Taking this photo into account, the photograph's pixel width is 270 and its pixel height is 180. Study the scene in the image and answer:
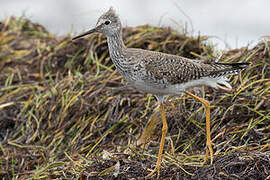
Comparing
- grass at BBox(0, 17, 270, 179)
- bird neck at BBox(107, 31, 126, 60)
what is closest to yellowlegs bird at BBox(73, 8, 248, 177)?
bird neck at BBox(107, 31, 126, 60)

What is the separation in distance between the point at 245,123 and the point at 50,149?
2.28 meters

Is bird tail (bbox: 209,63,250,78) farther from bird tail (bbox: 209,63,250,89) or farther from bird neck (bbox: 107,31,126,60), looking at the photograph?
bird neck (bbox: 107,31,126,60)

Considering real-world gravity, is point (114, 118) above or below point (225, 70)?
below

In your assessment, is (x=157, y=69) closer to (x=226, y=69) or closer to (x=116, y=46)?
(x=116, y=46)

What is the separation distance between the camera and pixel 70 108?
5777 millimetres

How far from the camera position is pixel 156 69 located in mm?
4395

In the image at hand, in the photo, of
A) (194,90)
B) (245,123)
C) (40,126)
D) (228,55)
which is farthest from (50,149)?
(228,55)

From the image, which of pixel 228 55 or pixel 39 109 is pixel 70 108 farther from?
pixel 228 55

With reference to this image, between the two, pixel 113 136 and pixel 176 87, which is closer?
pixel 176 87

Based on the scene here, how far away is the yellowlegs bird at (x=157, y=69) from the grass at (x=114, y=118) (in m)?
0.31

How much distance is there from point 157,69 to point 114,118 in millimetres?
1292

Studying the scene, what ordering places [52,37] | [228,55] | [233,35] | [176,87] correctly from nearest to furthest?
[176,87], [228,55], [52,37], [233,35]

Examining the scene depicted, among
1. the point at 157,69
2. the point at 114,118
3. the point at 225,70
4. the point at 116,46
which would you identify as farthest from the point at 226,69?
the point at 114,118

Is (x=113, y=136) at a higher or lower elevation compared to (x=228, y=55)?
lower
